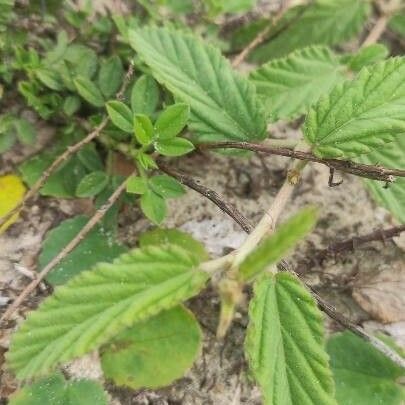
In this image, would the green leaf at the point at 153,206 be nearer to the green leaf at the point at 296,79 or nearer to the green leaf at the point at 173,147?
the green leaf at the point at 173,147

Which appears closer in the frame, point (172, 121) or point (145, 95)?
point (172, 121)

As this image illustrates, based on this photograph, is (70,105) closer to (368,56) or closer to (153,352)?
(153,352)

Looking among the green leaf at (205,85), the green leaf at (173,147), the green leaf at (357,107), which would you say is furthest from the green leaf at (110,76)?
the green leaf at (357,107)

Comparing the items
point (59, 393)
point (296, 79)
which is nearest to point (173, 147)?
point (296, 79)

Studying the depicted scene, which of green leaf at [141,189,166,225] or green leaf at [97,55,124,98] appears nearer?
green leaf at [141,189,166,225]

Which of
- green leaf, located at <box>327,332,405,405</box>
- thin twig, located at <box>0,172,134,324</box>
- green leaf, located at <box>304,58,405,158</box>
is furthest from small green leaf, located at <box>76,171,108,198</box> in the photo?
green leaf, located at <box>327,332,405,405</box>

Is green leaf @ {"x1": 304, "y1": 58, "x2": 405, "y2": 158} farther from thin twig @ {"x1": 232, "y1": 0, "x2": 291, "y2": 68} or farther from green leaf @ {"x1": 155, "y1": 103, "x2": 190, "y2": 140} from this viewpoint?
thin twig @ {"x1": 232, "y1": 0, "x2": 291, "y2": 68}

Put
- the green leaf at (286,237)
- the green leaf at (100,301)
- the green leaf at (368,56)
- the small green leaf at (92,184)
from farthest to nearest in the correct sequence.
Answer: the green leaf at (368,56)
the small green leaf at (92,184)
the green leaf at (100,301)
the green leaf at (286,237)
